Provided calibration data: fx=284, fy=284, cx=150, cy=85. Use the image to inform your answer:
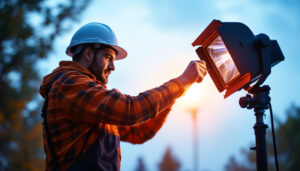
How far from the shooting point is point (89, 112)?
2043 mm

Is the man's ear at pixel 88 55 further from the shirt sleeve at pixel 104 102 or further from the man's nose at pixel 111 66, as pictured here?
the shirt sleeve at pixel 104 102

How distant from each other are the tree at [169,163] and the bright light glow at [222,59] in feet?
140

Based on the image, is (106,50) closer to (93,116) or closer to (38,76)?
(93,116)

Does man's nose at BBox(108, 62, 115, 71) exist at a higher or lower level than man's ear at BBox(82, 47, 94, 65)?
lower

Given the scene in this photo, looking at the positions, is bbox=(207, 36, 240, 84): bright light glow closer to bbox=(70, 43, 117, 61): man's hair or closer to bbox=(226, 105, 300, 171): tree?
bbox=(70, 43, 117, 61): man's hair

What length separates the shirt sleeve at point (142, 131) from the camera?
298cm

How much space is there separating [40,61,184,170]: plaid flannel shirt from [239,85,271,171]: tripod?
27.4 inches

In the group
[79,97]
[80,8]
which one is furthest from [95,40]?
[80,8]

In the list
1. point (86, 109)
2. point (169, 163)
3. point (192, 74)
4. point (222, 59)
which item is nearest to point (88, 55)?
point (86, 109)

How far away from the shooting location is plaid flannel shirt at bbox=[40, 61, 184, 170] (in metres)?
2.05

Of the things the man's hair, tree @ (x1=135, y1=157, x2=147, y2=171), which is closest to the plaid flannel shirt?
the man's hair

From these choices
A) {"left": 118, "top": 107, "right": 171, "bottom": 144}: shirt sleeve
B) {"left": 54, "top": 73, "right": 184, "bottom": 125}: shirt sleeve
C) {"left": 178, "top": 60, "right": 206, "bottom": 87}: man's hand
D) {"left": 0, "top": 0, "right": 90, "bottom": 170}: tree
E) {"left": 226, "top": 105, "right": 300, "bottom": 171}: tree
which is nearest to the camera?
{"left": 54, "top": 73, "right": 184, "bottom": 125}: shirt sleeve

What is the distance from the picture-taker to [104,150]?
2221 millimetres

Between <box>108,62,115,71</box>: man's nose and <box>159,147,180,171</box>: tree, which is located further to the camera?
<box>159,147,180,171</box>: tree
